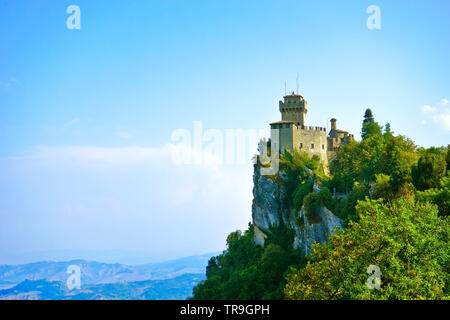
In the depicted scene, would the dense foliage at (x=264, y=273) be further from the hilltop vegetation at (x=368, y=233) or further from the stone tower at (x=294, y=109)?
the stone tower at (x=294, y=109)

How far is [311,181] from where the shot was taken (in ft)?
167

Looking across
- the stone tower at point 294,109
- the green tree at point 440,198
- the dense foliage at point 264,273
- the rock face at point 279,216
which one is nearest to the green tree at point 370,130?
the stone tower at point 294,109

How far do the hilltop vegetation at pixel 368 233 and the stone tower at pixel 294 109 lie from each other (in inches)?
339

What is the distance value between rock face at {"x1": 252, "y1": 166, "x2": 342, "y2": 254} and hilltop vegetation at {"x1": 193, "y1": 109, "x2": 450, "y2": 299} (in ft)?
3.62

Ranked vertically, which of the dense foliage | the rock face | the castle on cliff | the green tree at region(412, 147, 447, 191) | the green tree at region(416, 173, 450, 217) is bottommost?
the dense foliage

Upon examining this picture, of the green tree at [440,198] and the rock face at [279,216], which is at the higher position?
the green tree at [440,198]

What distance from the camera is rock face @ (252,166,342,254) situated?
41.1 m

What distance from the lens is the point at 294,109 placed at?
2566 inches

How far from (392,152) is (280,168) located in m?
19.9

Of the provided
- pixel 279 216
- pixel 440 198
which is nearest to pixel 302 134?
pixel 279 216

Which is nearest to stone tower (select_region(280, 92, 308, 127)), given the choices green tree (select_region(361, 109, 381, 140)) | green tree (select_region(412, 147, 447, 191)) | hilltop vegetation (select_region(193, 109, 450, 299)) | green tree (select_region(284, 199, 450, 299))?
hilltop vegetation (select_region(193, 109, 450, 299))

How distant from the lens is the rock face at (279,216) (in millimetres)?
41125

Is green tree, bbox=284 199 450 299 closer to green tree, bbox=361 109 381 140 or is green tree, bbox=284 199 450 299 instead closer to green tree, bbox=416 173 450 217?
green tree, bbox=416 173 450 217
